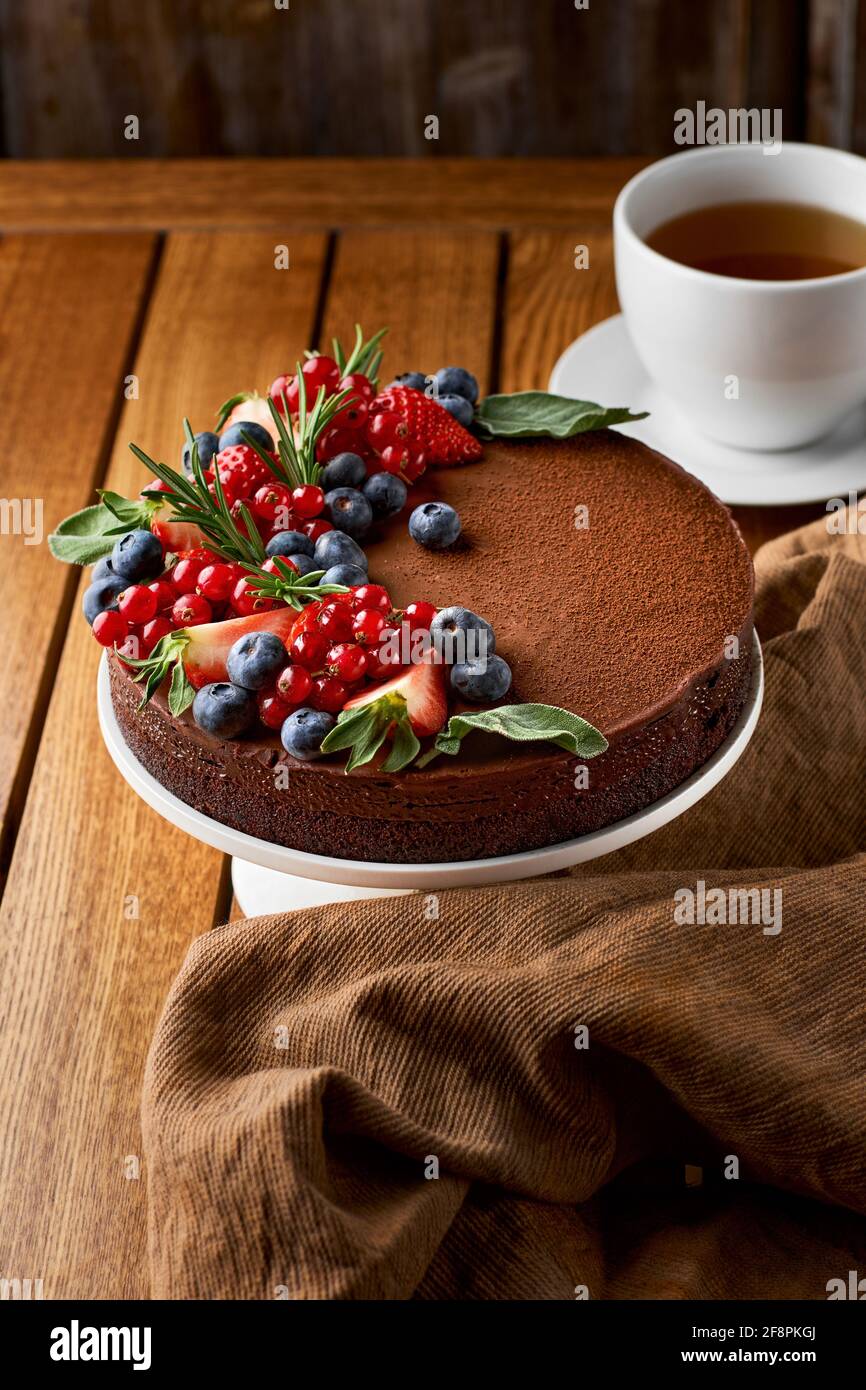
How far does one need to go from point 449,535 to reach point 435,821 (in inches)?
8.7

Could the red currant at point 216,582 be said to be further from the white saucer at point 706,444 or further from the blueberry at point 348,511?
the white saucer at point 706,444

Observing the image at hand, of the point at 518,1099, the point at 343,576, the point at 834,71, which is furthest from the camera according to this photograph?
the point at 834,71

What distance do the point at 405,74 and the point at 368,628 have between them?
1.47m

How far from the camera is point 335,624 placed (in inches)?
38.3

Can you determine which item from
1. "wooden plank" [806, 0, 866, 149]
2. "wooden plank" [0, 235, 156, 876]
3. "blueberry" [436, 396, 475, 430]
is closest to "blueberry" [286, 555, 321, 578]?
"blueberry" [436, 396, 475, 430]

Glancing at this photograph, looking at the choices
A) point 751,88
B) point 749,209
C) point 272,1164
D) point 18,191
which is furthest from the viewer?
point 751,88

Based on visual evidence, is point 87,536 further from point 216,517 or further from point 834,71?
point 834,71

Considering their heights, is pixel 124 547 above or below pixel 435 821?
above

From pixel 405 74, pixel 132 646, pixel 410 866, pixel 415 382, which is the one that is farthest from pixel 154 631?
pixel 405 74

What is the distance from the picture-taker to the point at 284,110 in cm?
224

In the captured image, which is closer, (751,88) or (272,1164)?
(272,1164)

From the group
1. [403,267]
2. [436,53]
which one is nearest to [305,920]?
[403,267]

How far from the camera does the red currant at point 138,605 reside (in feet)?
3.35

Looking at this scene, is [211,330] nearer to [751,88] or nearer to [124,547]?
[124,547]
